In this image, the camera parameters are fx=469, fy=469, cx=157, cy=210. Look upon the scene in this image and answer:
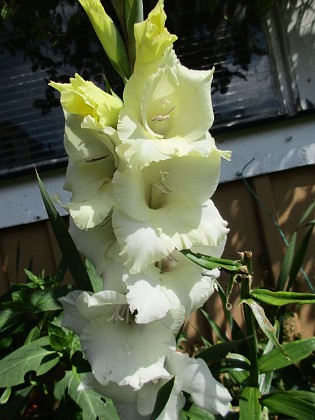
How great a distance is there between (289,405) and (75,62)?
5.61ft

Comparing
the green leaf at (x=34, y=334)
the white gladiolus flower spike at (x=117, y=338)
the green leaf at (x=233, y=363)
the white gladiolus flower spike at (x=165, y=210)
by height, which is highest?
the white gladiolus flower spike at (x=165, y=210)

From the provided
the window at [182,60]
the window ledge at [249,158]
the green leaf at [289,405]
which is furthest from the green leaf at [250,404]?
the window at [182,60]

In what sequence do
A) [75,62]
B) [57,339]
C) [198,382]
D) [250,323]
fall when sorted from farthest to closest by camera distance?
[75,62]
[57,339]
[250,323]
[198,382]

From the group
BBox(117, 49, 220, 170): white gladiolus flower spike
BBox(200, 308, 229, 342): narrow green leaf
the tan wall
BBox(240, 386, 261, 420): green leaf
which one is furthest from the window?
BBox(117, 49, 220, 170): white gladiolus flower spike

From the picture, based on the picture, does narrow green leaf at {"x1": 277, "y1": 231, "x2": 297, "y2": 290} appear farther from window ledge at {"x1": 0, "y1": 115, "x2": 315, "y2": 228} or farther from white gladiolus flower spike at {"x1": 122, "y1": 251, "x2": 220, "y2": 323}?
white gladiolus flower spike at {"x1": 122, "y1": 251, "x2": 220, "y2": 323}

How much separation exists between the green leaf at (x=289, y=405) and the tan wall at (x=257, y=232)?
2.96ft

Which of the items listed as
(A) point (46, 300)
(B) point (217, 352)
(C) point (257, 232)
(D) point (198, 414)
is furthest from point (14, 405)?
(C) point (257, 232)

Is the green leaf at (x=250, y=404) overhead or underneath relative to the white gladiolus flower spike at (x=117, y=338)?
underneath

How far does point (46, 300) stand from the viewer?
1.27 m

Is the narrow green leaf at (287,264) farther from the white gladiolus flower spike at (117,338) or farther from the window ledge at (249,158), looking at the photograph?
the white gladiolus flower spike at (117,338)

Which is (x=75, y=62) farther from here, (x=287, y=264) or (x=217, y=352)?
(x=217, y=352)

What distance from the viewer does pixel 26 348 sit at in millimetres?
1198

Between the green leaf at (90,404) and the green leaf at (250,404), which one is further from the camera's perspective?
the green leaf at (90,404)

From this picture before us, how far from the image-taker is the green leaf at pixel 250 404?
101 cm
